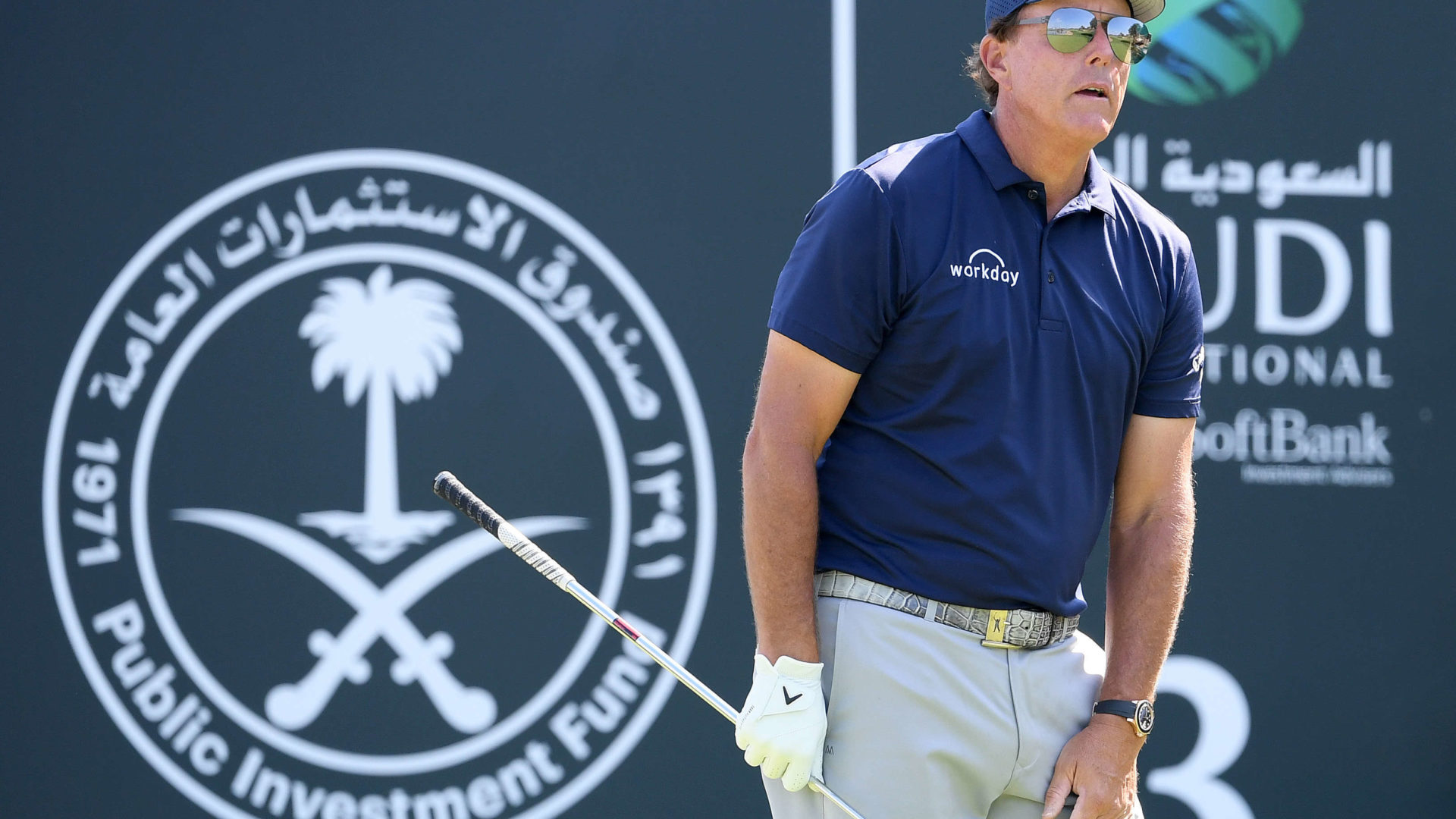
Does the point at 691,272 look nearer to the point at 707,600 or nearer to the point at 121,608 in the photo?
the point at 707,600

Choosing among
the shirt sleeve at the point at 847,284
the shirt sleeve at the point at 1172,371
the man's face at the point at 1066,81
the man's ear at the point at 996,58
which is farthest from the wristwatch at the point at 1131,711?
the man's ear at the point at 996,58

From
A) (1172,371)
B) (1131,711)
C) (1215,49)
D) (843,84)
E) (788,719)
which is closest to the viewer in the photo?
(788,719)

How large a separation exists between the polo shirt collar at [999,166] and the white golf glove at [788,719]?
666 millimetres

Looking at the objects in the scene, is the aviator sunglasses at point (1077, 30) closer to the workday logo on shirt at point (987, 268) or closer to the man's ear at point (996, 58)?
the man's ear at point (996, 58)

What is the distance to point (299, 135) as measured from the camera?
3.40 m

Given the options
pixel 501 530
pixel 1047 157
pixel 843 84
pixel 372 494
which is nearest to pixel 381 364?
pixel 372 494

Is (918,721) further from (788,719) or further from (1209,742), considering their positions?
(1209,742)

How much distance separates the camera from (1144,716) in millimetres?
1954

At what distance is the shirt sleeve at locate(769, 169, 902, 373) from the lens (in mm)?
1800

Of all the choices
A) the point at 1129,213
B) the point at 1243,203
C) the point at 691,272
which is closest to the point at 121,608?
the point at 691,272

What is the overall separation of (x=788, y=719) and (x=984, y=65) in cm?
94

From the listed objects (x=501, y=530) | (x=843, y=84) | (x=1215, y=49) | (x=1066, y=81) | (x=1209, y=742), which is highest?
(x=1215, y=49)

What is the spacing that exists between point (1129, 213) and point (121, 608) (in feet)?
7.82

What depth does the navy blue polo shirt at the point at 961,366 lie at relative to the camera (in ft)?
6.01
